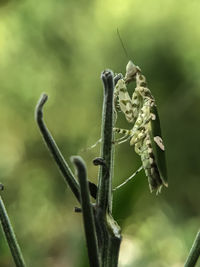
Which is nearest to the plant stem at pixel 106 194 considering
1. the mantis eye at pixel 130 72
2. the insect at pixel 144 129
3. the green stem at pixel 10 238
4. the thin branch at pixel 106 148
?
the thin branch at pixel 106 148

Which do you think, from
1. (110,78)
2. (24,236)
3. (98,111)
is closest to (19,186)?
(24,236)

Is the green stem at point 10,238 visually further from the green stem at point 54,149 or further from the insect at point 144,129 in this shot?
the insect at point 144,129

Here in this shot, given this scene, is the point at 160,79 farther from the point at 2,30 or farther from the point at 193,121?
the point at 2,30

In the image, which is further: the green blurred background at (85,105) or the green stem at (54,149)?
the green blurred background at (85,105)

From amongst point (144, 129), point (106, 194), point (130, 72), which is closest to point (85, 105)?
point (130, 72)

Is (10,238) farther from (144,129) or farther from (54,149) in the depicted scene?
(144,129)

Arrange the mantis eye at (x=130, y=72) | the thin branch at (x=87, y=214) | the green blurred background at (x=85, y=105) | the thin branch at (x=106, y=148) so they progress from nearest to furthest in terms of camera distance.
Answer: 1. the thin branch at (x=87, y=214)
2. the thin branch at (x=106, y=148)
3. the mantis eye at (x=130, y=72)
4. the green blurred background at (x=85, y=105)
